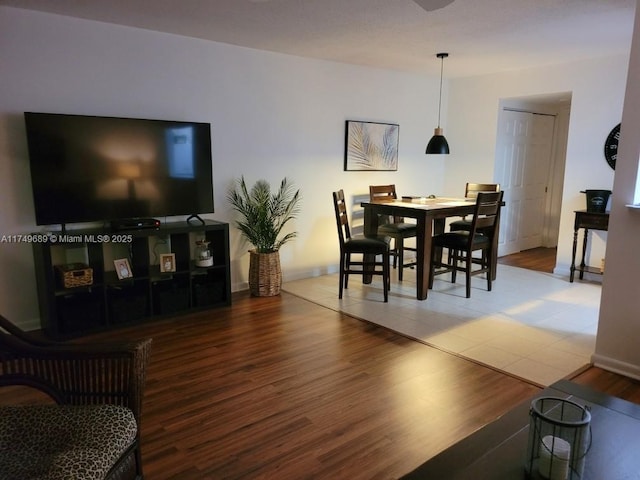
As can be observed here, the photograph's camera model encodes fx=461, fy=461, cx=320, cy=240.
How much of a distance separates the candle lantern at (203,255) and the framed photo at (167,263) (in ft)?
0.69

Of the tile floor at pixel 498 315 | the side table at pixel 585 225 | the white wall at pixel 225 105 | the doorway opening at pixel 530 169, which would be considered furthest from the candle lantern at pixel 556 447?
the doorway opening at pixel 530 169

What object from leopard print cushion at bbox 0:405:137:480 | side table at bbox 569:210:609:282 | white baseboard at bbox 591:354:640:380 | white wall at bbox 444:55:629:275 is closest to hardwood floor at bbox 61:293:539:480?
leopard print cushion at bbox 0:405:137:480

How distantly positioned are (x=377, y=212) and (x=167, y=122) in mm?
2148

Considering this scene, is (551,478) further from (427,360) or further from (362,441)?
(427,360)

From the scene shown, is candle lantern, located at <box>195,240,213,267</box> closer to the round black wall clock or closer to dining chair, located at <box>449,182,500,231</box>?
dining chair, located at <box>449,182,500,231</box>

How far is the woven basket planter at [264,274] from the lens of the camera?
4.42m

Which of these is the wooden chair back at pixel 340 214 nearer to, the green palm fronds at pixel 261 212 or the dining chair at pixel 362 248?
the dining chair at pixel 362 248

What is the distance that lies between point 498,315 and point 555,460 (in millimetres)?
2772

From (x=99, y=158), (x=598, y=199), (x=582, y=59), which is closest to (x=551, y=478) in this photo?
(x=99, y=158)

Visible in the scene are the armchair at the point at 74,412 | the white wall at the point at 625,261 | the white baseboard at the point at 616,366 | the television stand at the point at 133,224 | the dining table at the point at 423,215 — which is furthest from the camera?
the dining table at the point at 423,215

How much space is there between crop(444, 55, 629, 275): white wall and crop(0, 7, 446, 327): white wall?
405mm

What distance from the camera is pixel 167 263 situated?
3.90m

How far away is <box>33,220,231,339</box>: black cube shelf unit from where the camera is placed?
133 inches

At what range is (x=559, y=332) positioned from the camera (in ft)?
11.7
